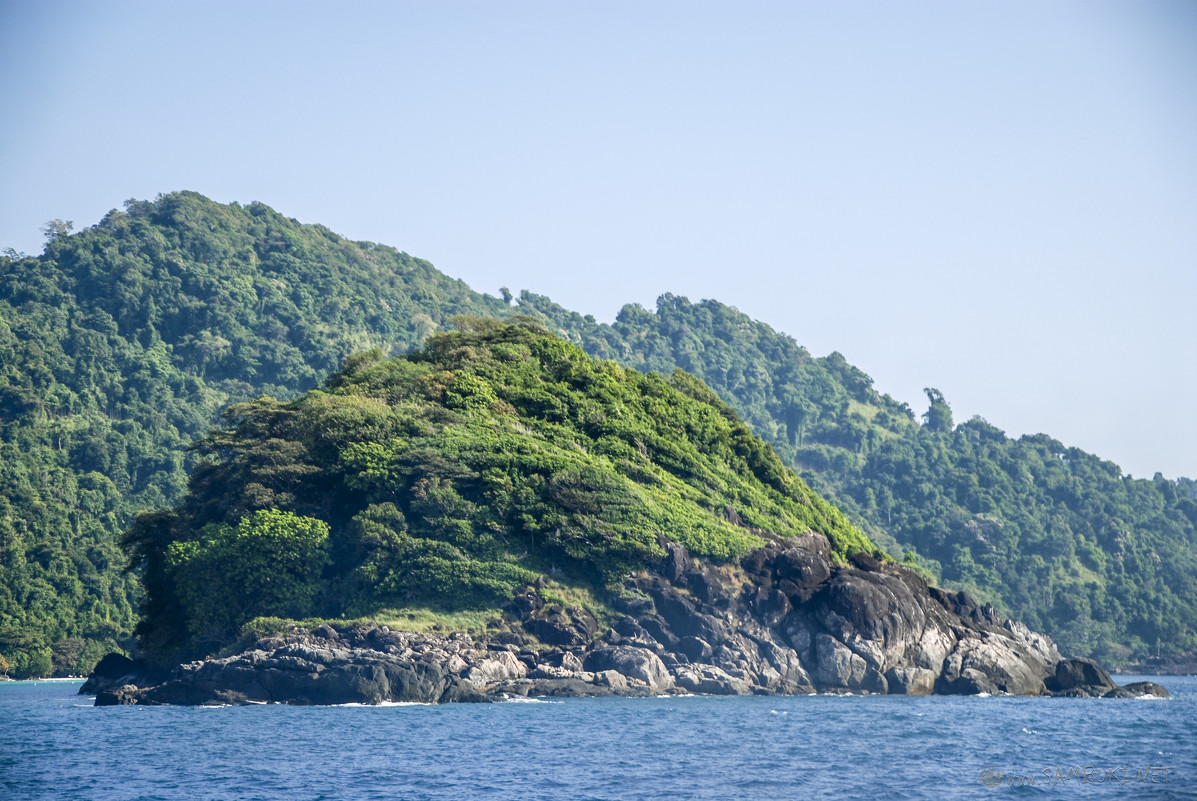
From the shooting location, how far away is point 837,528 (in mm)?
85188

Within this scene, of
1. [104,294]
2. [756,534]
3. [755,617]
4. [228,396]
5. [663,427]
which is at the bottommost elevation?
[755,617]

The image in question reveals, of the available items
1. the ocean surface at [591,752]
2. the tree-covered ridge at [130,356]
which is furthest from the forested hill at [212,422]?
the ocean surface at [591,752]

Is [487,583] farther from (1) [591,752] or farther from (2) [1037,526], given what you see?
(2) [1037,526]

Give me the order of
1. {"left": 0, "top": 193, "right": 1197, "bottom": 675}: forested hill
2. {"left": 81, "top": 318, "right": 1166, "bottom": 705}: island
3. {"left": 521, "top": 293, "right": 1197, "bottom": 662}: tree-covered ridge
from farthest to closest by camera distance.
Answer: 1. {"left": 521, "top": 293, "right": 1197, "bottom": 662}: tree-covered ridge
2. {"left": 0, "top": 193, "right": 1197, "bottom": 675}: forested hill
3. {"left": 81, "top": 318, "right": 1166, "bottom": 705}: island

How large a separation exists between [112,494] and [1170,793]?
10089 centimetres

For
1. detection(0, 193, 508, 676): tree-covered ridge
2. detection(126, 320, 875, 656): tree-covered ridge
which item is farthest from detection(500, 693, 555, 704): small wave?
detection(0, 193, 508, 676): tree-covered ridge

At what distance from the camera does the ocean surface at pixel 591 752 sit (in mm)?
30047

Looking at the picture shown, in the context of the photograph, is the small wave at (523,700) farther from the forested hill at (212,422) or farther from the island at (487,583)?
the forested hill at (212,422)

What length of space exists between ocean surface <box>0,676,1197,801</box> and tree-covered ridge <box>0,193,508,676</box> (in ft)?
Answer: 150

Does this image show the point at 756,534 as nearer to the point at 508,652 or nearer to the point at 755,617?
the point at 755,617

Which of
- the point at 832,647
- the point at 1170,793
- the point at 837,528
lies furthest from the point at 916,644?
the point at 1170,793

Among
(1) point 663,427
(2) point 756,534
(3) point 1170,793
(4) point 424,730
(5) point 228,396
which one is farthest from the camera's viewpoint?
(5) point 228,396

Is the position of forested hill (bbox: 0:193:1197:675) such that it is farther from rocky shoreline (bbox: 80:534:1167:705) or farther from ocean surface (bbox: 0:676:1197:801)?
ocean surface (bbox: 0:676:1197:801)

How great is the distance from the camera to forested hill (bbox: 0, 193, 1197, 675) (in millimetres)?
100125
